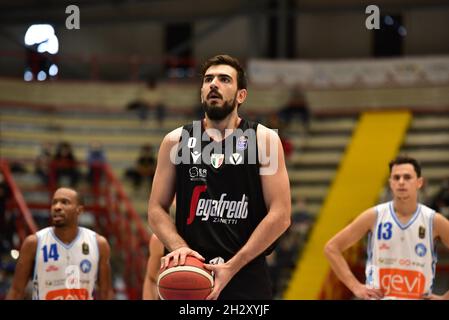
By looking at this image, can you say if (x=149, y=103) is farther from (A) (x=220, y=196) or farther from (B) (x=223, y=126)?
(A) (x=220, y=196)

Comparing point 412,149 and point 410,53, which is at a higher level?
point 410,53

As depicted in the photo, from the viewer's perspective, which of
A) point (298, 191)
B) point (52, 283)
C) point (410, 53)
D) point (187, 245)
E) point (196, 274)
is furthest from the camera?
point (410, 53)

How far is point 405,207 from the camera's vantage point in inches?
283

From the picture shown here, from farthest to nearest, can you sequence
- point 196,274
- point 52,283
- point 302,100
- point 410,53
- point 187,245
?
point 410,53 → point 302,100 → point 52,283 → point 187,245 → point 196,274

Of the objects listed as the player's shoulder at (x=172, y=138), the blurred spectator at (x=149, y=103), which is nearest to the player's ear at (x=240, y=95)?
the player's shoulder at (x=172, y=138)

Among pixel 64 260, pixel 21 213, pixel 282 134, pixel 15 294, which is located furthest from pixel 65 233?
pixel 282 134

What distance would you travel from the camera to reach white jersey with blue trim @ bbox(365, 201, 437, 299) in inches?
277

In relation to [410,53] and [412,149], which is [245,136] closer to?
[412,149]

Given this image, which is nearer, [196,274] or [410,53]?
[196,274]

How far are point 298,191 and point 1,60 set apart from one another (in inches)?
415

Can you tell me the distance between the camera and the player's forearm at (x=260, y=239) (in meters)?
4.63

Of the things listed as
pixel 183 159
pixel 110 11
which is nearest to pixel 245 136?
pixel 183 159

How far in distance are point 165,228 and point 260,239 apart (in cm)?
55

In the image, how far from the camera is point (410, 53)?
21.9m
